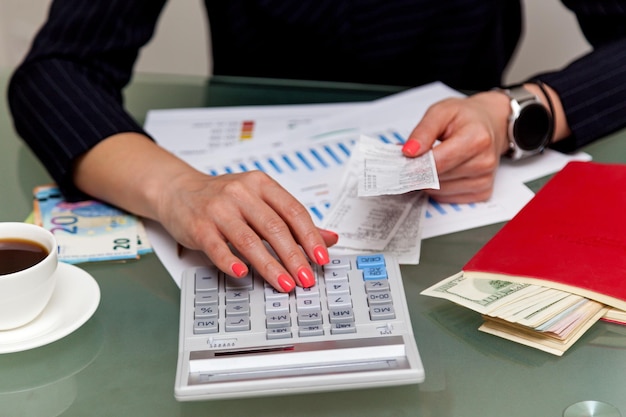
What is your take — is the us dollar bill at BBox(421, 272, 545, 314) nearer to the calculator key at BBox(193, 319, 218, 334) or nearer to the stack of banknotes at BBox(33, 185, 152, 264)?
the calculator key at BBox(193, 319, 218, 334)

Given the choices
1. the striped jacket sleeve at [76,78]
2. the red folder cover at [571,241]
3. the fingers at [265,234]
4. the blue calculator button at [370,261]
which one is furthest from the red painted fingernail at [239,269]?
the striped jacket sleeve at [76,78]

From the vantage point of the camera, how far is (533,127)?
107 centimetres

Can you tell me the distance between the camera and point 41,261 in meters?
0.75

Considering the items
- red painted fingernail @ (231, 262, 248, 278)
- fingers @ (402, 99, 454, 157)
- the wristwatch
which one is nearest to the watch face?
the wristwatch

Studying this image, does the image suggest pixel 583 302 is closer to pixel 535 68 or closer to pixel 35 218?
pixel 35 218

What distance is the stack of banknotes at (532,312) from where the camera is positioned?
0.72 m

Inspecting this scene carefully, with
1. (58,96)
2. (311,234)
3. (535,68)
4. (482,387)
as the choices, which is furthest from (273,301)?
(535,68)

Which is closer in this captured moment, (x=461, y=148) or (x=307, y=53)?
(x=461, y=148)

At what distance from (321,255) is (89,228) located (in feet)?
0.98

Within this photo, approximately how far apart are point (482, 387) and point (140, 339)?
1.01 ft

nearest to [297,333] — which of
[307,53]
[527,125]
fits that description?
[527,125]

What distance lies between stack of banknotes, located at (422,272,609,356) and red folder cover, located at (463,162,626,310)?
0.5 inches

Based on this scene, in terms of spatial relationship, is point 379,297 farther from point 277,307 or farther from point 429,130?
point 429,130

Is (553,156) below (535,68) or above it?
above
